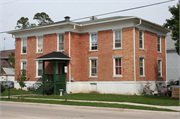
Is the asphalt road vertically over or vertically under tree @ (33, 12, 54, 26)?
under

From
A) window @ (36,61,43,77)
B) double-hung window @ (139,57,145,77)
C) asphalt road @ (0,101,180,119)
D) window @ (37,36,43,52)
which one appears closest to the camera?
asphalt road @ (0,101,180,119)

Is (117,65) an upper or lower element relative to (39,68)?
upper

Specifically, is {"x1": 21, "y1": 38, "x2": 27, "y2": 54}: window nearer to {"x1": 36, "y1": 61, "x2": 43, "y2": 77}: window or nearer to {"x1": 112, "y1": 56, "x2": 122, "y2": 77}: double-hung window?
{"x1": 36, "y1": 61, "x2": 43, "y2": 77}: window

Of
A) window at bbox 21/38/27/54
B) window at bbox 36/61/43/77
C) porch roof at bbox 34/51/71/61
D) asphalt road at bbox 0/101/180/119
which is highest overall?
window at bbox 21/38/27/54

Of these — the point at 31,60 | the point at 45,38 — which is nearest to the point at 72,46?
the point at 45,38

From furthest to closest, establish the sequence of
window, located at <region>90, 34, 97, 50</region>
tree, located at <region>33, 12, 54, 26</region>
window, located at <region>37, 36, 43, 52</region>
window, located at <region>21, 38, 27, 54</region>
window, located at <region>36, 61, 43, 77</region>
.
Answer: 1. tree, located at <region>33, 12, 54, 26</region>
2. window, located at <region>21, 38, 27, 54</region>
3. window, located at <region>37, 36, 43, 52</region>
4. window, located at <region>36, 61, 43, 77</region>
5. window, located at <region>90, 34, 97, 50</region>

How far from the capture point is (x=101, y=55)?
94.4 ft

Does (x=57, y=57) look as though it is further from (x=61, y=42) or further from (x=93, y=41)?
(x=93, y=41)

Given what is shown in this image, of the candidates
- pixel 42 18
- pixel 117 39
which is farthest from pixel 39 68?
pixel 42 18

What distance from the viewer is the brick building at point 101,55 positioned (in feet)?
87.6

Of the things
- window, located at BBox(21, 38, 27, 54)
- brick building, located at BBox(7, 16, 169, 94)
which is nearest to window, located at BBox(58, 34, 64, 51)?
brick building, located at BBox(7, 16, 169, 94)

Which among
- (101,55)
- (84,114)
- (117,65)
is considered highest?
(101,55)

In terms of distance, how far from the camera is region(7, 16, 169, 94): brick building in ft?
87.6

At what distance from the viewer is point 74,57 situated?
1155 inches
